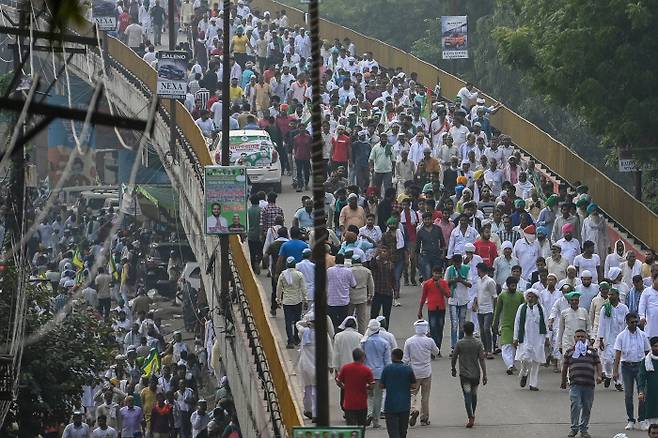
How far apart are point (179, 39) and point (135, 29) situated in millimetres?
4654

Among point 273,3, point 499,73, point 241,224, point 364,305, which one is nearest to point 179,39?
point 273,3

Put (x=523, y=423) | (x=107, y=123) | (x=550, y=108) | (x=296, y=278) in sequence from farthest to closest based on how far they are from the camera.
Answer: (x=550, y=108), (x=296, y=278), (x=523, y=423), (x=107, y=123)

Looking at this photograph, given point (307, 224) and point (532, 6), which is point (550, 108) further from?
point (307, 224)

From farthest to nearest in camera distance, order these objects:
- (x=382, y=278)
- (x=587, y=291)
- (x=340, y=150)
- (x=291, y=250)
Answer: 1. (x=340, y=150)
2. (x=291, y=250)
3. (x=382, y=278)
4. (x=587, y=291)

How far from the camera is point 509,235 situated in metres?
26.0

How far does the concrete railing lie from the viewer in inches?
1198

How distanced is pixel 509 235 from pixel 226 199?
3.97m

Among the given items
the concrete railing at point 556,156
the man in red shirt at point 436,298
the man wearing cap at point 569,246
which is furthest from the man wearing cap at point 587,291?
the concrete railing at point 556,156

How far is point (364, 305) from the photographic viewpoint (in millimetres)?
23000

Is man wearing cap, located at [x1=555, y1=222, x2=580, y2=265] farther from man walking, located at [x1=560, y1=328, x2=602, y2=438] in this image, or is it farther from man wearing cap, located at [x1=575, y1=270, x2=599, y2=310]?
man walking, located at [x1=560, y1=328, x2=602, y2=438]

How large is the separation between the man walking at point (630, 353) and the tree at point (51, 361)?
646cm

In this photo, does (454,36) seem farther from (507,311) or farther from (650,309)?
(650,309)

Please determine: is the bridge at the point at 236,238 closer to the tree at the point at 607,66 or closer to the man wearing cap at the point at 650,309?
the tree at the point at 607,66

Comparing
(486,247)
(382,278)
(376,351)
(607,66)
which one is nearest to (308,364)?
(376,351)
